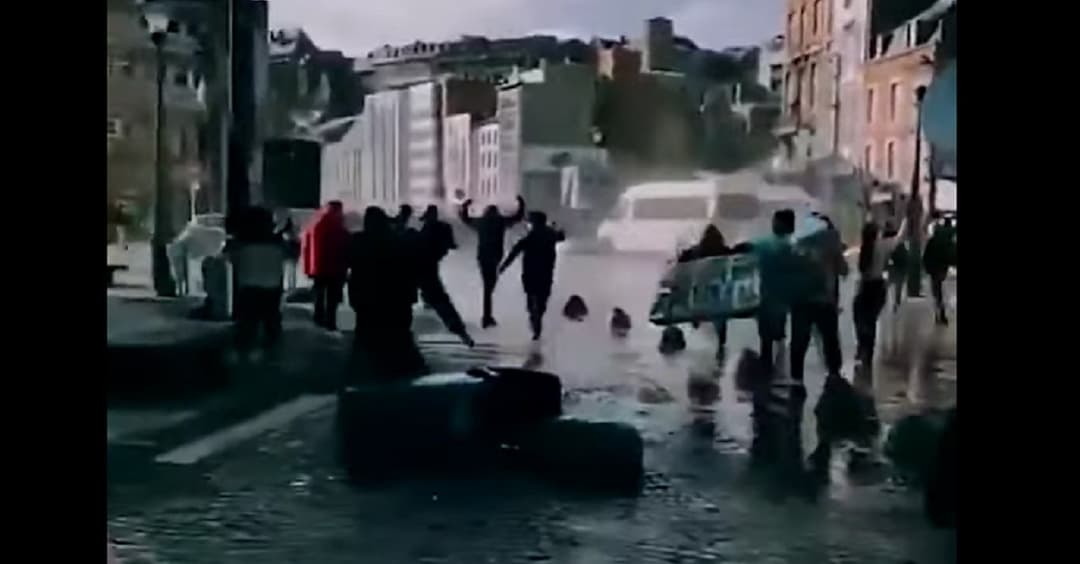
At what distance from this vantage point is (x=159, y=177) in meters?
1.95

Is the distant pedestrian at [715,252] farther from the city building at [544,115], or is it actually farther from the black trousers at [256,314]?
the black trousers at [256,314]

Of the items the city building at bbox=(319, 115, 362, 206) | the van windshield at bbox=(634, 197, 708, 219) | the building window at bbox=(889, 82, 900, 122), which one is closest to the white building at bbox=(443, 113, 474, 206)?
the city building at bbox=(319, 115, 362, 206)

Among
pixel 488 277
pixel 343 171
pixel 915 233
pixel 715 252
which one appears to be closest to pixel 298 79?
pixel 343 171

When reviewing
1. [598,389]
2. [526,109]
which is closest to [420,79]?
[526,109]

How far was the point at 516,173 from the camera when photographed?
199 cm

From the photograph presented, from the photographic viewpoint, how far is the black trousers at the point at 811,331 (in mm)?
1939

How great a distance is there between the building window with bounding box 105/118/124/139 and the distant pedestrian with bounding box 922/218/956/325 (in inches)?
40.4

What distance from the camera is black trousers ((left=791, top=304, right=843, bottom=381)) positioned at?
194 cm

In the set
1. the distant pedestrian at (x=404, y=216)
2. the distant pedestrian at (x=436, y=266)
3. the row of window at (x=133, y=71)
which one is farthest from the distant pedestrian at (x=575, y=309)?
the row of window at (x=133, y=71)

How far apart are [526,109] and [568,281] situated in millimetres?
235

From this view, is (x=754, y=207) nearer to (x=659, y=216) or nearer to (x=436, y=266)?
(x=659, y=216)

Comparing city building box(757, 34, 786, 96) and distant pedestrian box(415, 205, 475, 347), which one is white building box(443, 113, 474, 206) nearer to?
distant pedestrian box(415, 205, 475, 347)

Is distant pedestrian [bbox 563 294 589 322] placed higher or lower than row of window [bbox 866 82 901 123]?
lower

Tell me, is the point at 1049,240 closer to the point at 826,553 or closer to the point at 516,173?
the point at 826,553
